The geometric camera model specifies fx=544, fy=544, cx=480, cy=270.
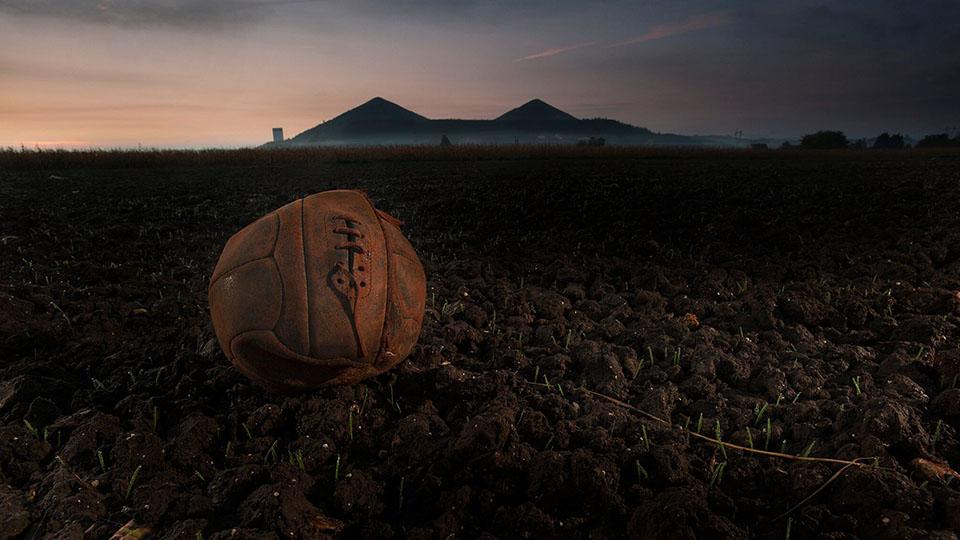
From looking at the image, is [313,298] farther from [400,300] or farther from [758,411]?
[758,411]

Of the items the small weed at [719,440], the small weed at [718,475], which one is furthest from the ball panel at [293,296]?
the small weed at [719,440]

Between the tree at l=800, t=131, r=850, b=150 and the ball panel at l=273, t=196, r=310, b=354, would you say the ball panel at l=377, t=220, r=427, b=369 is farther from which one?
the tree at l=800, t=131, r=850, b=150

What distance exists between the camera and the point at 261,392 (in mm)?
3900

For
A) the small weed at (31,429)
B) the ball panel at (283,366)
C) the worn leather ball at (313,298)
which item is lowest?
the small weed at (31,429)

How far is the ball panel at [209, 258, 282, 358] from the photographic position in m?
3.20

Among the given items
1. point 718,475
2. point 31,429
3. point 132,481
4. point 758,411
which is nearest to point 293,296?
point 132,481

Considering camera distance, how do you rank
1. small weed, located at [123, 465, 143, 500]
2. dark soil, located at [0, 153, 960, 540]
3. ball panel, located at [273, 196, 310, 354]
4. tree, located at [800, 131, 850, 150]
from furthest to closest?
tree, located at [800, 131, 850, 150] → ball panel, located at [273, 196, 310, 354] → small weed, located at [123, 465, 143, 500] → dark soil, located at [0, 153, 960, 540]

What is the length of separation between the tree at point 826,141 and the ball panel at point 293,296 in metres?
99.2

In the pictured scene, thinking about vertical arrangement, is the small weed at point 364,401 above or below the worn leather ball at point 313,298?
below

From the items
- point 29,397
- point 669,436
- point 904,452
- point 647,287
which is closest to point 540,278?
point 647,287

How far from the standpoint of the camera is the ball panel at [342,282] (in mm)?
3197

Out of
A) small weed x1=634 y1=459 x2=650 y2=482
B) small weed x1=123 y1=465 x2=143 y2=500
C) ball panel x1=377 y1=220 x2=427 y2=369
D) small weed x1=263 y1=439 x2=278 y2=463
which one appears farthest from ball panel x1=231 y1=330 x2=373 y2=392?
small weed x1=634 y1=459 x2=650 y2=482

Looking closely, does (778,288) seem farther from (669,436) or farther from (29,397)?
(29,397)

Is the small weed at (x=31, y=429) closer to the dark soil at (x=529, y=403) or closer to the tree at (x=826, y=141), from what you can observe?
the dark soil at (x=529, y=403)
